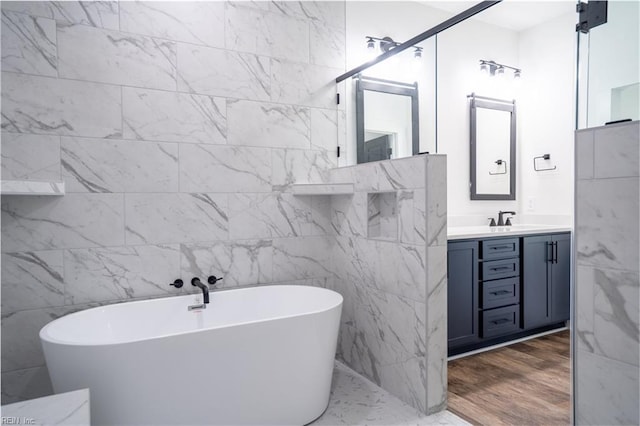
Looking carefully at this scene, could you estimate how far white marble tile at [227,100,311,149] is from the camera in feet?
9.09

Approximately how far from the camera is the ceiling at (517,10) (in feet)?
11.6

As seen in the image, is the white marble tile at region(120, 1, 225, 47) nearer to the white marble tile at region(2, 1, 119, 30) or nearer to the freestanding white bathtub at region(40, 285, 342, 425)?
the white marble tile at region(2, 1, 119, 30)

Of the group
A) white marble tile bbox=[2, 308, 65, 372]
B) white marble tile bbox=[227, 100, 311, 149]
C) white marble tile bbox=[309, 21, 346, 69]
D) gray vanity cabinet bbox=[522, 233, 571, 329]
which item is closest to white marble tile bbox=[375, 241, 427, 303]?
white marble tile bbox=[227, 100, 311, 149]

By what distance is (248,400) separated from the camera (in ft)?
6.34

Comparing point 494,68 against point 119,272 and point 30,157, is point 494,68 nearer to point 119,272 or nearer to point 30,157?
point 119,272

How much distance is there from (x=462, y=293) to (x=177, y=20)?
276 cm

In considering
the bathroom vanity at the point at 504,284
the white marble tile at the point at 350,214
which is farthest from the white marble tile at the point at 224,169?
the bathroom vanity at the point at 504,284

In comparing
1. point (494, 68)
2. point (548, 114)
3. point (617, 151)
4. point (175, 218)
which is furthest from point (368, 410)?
point (494, 68)

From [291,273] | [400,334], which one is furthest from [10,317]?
[400,334]

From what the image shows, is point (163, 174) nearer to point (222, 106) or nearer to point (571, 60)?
point (222, 106)

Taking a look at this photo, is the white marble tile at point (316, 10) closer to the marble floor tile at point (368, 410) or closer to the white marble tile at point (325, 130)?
the white marble tile at point (325, 130)

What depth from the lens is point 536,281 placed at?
3227 mm

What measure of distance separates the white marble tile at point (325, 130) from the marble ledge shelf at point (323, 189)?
13.9 inches

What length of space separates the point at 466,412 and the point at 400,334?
547 mm
